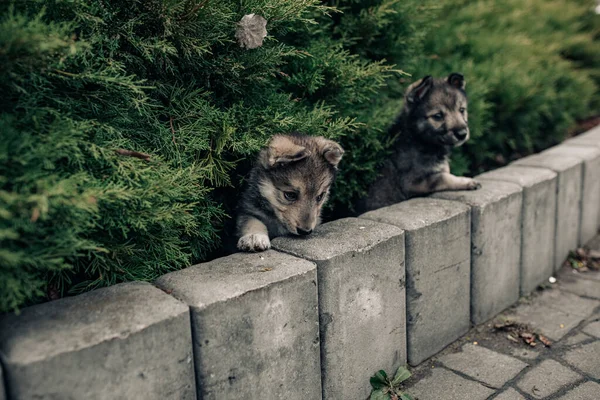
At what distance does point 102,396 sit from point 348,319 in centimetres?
145

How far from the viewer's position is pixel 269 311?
2.87 metres

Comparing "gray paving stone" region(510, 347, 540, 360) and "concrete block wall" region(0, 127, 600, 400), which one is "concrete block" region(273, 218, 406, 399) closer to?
"concrete block wall" region(0, 127, 600, 400)

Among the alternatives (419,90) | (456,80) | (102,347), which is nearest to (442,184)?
(419,90)

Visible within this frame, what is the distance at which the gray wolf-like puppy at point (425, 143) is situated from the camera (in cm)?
459

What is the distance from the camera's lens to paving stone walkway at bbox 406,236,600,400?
354 centimetres

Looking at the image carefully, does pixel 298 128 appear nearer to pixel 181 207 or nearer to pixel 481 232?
pixel 181 207

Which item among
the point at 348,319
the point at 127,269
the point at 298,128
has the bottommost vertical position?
the point at 348,319

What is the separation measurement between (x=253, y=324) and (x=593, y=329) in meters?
2.92

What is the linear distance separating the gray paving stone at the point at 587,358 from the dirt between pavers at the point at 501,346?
0.16ft

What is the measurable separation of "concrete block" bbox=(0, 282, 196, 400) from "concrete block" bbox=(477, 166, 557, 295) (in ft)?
10.6

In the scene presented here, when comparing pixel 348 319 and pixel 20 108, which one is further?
pixel 348 319

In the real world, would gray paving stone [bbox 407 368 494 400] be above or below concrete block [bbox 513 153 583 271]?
below

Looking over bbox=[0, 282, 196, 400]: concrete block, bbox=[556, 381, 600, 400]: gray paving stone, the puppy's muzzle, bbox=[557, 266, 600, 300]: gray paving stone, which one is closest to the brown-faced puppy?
bbox=[0, 282, 196, 400]: concrete block

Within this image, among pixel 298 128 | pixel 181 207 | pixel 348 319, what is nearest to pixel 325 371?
pixel 348 319
